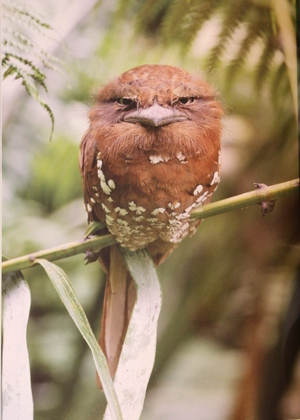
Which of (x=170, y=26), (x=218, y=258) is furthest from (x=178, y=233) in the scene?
(x=170, y=26)

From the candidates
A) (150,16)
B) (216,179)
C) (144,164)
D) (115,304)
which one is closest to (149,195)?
(144,164)

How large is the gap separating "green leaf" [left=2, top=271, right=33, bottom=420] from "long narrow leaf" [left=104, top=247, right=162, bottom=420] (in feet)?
0.73

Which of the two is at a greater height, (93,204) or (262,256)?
(93,204)

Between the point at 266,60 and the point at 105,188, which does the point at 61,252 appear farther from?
the point at 266,60

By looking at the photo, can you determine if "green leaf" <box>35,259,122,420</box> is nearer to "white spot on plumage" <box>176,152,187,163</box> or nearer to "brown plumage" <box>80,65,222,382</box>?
"brown plumage" <box>80,65,222,382</box>

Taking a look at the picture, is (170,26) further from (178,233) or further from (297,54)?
(178,233)

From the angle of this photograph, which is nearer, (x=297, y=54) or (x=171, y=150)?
(x=171, y=150)

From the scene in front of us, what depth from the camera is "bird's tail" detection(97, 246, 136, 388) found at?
1.21m

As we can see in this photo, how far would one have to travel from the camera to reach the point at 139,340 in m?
1.20

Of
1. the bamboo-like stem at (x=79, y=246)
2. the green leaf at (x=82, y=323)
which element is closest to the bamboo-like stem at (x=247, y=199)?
the bamboo-like stem at (x=79, y=246)

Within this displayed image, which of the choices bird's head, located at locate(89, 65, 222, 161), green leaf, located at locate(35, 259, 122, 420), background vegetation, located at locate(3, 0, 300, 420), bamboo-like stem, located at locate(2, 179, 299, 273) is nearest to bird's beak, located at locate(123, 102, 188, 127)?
bird's head, located at locate(89, 65, 222, 161)

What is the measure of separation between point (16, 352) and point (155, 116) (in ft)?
2.30

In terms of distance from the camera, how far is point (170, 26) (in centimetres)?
125

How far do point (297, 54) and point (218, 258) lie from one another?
2.00ft
